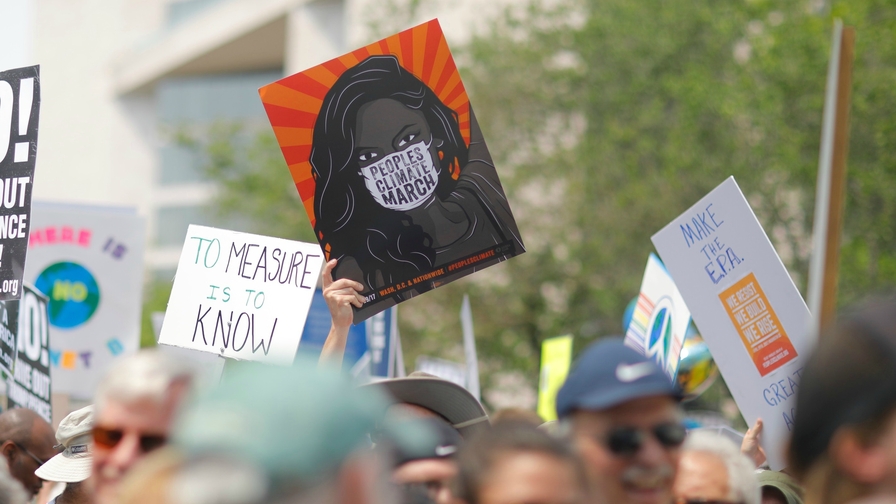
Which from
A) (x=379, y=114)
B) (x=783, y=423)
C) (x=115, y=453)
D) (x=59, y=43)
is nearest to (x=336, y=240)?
(x=379, y=114)

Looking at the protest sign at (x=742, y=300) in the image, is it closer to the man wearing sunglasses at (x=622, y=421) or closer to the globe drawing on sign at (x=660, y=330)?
the globe drawing on sign at (x=660, y=330)

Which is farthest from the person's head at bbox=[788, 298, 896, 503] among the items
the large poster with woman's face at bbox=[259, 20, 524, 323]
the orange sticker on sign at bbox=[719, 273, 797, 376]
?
the orange sticker on sign at bbox=[719, 273, 797, 376]

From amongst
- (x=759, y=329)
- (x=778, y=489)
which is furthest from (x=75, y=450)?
(x=759, y=329)

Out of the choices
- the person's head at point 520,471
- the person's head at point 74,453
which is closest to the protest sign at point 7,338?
the person's head at point 74,453

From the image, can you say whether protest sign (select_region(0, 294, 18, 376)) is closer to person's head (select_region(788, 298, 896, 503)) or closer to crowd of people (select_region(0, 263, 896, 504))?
crowd of people (select_region(0, 263, 896, 504))

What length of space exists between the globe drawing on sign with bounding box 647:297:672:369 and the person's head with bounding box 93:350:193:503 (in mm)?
3862

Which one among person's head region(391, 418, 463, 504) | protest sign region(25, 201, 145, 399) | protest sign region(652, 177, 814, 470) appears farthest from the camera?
protest sign region(25, 201, 145, 399)

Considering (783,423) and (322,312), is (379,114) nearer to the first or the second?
(783,423)

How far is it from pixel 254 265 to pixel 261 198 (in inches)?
825

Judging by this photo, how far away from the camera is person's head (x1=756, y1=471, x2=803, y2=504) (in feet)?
12.6

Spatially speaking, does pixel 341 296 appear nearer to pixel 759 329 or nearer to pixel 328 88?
pixel 328 88

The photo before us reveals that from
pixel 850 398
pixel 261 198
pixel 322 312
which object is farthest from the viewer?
pixel 261 198

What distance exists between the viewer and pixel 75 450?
3.86 metres

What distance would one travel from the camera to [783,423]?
4.73m
